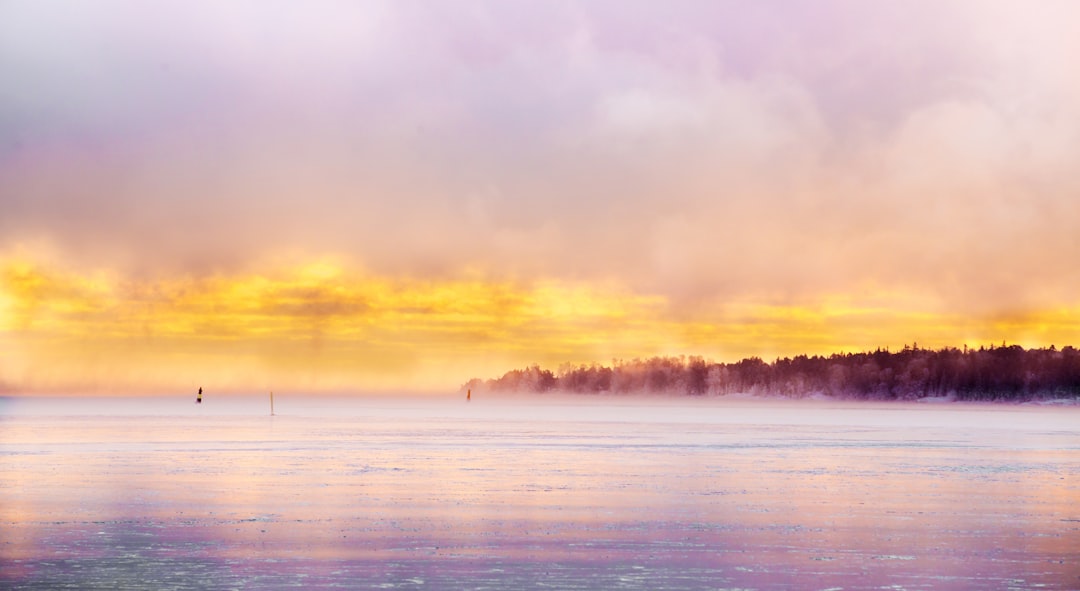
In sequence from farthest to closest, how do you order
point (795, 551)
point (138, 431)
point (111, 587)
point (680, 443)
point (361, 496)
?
1. point (138, 431)
2. point (680, 443)
3. point (361, 496)
4. point (795, 551)
5. point (111, 587)

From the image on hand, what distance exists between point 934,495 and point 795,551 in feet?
35.6

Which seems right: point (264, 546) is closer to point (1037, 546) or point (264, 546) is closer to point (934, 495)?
point (1037, 546)

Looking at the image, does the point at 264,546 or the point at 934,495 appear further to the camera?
the point at 934,495

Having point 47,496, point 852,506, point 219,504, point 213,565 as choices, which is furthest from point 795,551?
point 47,496

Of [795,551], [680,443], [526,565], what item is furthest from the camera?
[680,443]

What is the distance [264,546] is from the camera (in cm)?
1898

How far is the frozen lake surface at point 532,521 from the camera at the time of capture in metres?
16.4

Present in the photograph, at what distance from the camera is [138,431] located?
66.1 meters

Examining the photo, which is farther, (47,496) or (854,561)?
(47,496)

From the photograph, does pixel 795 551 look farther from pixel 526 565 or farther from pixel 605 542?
pixel 526 565

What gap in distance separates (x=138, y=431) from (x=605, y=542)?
52213 millimetres

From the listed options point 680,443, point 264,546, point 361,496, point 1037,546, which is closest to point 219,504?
point 361,496

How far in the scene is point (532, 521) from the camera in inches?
877

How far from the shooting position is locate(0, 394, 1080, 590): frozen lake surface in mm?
16406
